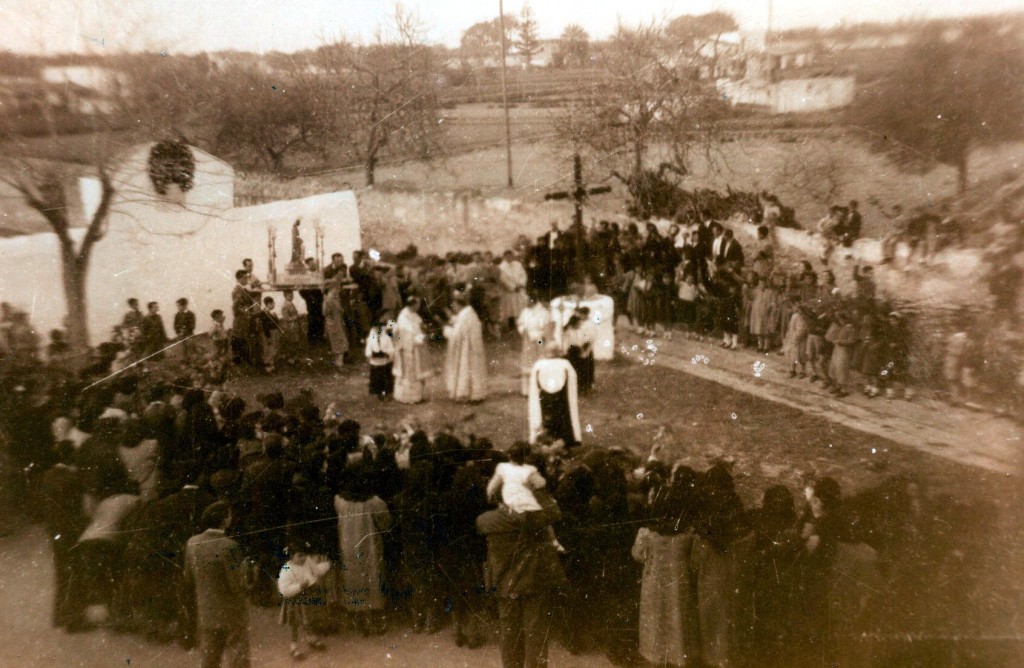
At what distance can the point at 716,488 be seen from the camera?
300 cm

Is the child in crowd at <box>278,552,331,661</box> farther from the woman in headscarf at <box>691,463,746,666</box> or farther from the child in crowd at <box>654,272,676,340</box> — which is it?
the child in crowd at <box>654,272,676,340</box>

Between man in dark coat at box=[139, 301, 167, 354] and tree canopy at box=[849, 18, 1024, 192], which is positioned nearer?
tree canopy at box=[849, 18, 1024, 192]

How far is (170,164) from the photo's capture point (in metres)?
2.96

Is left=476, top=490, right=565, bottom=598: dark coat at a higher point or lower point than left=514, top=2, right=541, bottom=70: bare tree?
lower

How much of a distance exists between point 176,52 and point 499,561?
243 centimetres

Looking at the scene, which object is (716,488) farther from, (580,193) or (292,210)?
(292,210)

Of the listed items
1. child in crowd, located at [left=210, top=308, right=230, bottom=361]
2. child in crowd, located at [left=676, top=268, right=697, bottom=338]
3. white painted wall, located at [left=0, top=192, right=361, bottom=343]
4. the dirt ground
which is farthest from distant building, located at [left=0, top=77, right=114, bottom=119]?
child in crowd, located at [left=676, top=268, right=697, bottom=338]

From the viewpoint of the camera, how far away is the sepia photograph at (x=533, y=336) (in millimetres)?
2932

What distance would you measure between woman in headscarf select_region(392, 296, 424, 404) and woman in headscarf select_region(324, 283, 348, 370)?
0.73 ft

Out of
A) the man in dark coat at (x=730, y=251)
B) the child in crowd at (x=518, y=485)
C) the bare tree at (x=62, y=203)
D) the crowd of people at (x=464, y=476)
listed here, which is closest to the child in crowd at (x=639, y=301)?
the crowd of people at (x=464, y=476)

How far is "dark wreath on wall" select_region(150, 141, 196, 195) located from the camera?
296 centimetres

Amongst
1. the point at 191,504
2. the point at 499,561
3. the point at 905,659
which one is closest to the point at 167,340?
the point at 191,504

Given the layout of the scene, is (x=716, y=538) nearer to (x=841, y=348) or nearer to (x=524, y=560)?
(x=524, y=560)

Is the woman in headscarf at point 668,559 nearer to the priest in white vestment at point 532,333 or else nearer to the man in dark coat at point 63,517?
the priest in white vestment at point 532,333
